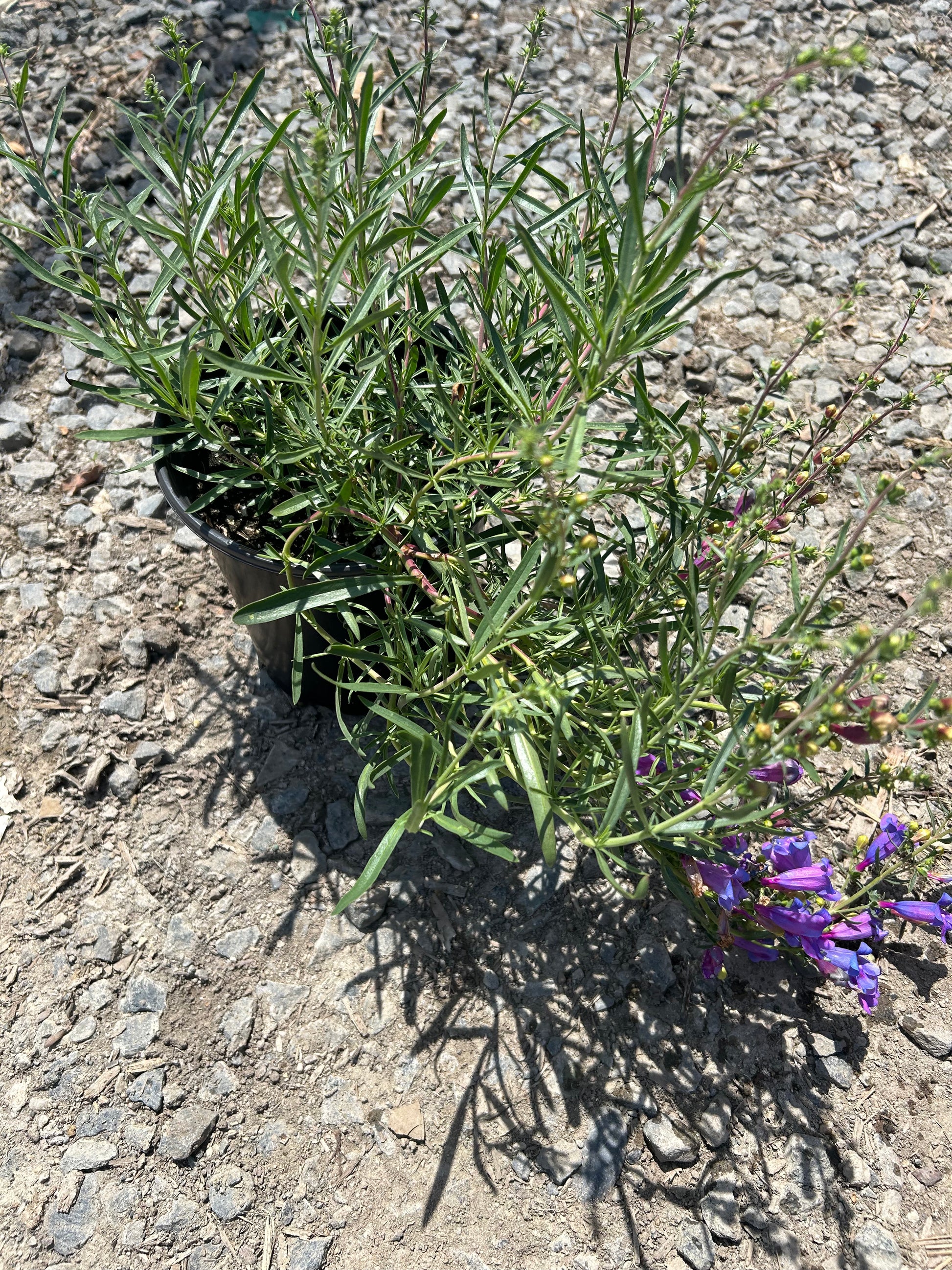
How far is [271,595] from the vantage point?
73.4 inches

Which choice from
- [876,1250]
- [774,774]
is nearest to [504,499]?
[774,774]

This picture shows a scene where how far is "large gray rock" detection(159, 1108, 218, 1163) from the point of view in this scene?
182cm

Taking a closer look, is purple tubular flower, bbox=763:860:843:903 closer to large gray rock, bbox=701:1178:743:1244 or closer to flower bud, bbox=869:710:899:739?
large gray rock, bbox=701:1178:743:1244

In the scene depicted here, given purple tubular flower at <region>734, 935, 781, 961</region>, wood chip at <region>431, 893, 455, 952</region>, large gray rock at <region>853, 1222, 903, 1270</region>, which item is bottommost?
large gray rock at <region>853, 1222, 903, 1270</region>

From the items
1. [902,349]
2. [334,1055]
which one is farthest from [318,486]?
[902,349]

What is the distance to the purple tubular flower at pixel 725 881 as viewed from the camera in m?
1.77

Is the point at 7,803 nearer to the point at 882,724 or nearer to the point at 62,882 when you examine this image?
the point at 62,882

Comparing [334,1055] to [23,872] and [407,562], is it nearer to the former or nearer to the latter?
[23,872]

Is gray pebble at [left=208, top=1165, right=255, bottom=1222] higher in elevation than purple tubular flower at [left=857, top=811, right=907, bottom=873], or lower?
lower

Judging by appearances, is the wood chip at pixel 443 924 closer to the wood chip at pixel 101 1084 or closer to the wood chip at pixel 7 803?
the wood chip at pixel 101 1084

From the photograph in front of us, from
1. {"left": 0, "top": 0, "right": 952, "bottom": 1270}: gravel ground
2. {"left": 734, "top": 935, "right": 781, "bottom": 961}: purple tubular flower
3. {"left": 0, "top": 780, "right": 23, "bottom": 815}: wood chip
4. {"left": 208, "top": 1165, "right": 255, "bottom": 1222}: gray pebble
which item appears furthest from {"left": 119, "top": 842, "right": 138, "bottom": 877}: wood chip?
{"left": 734, "top": 935, "right": 781, "bottom": 961}: purple tubular flower

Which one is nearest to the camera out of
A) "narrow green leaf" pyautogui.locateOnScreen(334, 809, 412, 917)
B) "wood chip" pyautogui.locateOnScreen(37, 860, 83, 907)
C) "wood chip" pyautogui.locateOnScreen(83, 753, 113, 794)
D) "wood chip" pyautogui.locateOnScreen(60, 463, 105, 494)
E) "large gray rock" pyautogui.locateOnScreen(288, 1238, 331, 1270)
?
"narrow green leaf" pyautogui.locateOnScreen(334, 809, 412, 917)

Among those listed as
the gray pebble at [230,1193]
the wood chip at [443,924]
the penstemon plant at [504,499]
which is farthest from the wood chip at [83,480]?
the gray pebble at [230,1193]

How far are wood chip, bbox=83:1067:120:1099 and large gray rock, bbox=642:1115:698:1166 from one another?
1071 millimetres
